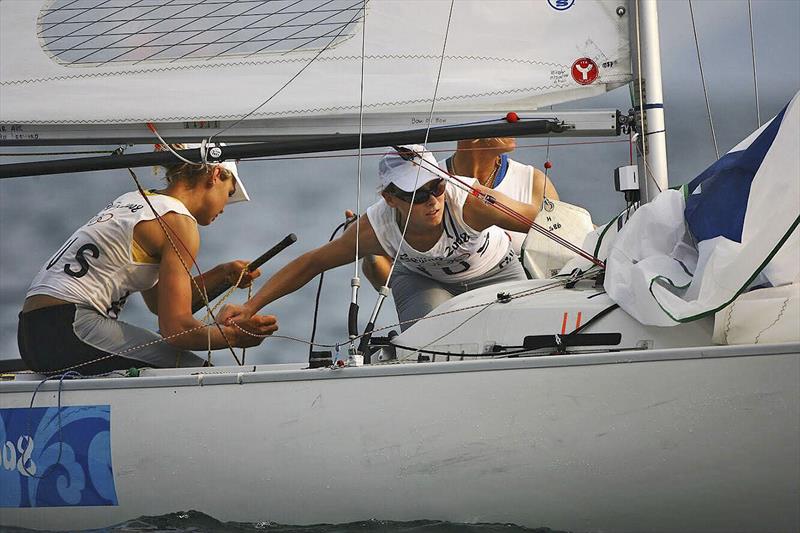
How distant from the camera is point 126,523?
99.3 inches

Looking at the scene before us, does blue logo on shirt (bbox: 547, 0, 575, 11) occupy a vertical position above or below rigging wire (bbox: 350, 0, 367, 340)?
above

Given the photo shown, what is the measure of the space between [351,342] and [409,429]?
0.98 ft

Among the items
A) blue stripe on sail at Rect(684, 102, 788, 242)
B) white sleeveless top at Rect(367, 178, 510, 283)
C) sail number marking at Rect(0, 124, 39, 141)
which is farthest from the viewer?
sail number marking at Rect(0, 124, 39, 141)

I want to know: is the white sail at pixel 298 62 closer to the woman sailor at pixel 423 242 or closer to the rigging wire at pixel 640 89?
the rigging wire at pixel 640 89

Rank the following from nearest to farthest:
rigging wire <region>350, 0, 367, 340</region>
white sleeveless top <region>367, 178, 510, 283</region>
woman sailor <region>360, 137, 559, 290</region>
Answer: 1. rigging wire <region>350, 0, 367, 340</region>
2. white sleeveless top <region>367, 178, 510, 283</region>
3. woman sailor <region>360, 137, 559, 290</region>

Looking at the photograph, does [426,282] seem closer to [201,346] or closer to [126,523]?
[201,346]

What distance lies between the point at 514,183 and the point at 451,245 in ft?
1.97

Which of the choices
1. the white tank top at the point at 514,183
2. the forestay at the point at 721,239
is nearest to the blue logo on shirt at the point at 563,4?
the white tank top at the point at 514,183

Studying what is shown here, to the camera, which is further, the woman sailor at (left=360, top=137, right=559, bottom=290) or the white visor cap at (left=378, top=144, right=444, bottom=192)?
the woman sailor at (left=360, top=137, right=559, bottom=290)

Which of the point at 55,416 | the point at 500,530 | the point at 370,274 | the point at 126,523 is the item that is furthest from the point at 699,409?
the point at 370,274

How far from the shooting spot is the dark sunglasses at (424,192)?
10.0ft

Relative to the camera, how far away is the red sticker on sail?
3107 mm

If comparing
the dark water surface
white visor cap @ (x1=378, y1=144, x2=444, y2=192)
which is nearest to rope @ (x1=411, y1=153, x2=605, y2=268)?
white visor cap @ (x1=378, y1=144, x2=444, y2=192)

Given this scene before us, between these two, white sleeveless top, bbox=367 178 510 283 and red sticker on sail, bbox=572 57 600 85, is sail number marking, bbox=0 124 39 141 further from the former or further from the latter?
red sticker on sail, bbox=572 57 600 85
